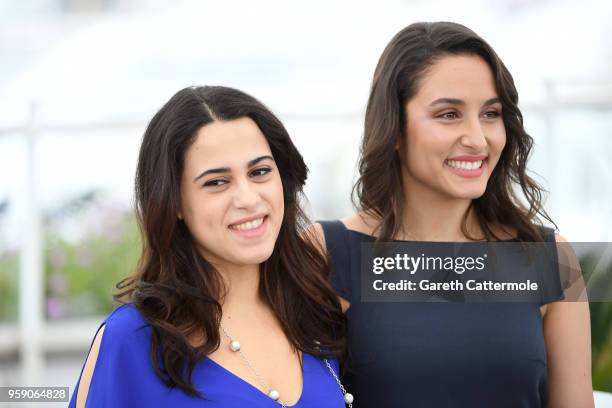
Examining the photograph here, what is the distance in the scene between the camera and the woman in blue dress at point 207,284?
1.65 metres

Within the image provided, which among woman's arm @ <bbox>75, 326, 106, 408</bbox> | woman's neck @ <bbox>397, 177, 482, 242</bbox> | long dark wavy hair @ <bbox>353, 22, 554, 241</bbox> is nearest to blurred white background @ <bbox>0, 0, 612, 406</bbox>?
long dark wavy hair @ <bbox>353, 22, 554, 241</bbox>

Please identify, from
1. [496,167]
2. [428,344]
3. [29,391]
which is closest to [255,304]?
[428,344]

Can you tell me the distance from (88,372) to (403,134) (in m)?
0.94

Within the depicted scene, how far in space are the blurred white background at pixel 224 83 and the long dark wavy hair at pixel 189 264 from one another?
1009mm

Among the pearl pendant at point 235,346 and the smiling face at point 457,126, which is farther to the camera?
the smiling face at point 457,126

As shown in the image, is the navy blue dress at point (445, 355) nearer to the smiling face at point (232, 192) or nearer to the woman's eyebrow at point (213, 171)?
the smiling face at point (232, 192)

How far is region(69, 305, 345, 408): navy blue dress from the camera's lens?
1.63 meters

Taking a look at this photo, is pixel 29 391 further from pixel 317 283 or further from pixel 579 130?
pixel 579 130

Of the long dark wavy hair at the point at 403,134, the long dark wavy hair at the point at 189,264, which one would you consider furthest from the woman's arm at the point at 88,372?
the long dark wavy hair at the point at 403,134

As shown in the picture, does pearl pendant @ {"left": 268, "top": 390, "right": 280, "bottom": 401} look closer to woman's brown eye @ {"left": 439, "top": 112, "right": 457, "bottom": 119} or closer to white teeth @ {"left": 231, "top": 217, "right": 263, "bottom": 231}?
white teeth @ {"left": 231, "top": 217, "right": 263, "bottom": 231}

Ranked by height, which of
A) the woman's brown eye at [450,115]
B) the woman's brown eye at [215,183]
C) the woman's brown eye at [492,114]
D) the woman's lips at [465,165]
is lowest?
the woman's brown eye at [215,183]

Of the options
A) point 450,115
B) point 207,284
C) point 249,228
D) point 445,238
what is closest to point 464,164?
point 450,115

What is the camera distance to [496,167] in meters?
2.18

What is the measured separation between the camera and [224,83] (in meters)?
8.57
